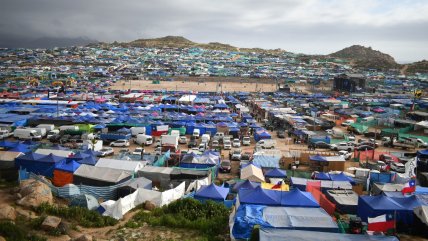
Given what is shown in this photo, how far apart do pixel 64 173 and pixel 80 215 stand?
4575 millimetres

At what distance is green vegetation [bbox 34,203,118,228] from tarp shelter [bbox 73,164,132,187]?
2.86 m

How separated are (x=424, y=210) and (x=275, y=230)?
421cm

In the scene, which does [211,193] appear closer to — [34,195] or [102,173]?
[102,173]

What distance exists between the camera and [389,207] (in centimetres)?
860

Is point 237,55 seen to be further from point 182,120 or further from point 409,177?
point 409,177

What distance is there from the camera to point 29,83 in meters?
50.8

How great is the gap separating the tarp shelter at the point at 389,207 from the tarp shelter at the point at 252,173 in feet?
13.8

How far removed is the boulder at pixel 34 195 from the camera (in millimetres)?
8469

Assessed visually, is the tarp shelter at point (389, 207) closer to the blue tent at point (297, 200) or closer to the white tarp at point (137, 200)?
the blue tent at point (297, 200)

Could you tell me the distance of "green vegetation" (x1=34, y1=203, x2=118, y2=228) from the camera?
7.88 m

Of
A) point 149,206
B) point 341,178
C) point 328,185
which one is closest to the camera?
point 149,206

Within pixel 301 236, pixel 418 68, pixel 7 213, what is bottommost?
pixel 7 213

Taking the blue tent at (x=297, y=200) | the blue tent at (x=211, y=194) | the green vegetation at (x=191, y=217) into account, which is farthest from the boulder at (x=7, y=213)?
the blue tent at (x=297, y=200)

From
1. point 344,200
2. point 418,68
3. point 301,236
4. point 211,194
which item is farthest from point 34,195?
point 418,68
